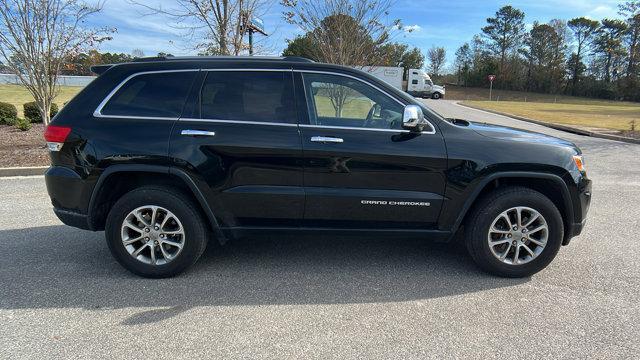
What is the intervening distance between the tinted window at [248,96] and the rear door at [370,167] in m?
0.18

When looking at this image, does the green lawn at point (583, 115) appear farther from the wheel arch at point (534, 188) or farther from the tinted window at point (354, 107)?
the tinted window at point (354, 107)

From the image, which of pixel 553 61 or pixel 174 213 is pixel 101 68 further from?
pixel 553 61

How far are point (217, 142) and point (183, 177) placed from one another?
1.34 feet

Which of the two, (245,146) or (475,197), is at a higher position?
(245,146)

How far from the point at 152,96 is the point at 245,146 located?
38.0 inches

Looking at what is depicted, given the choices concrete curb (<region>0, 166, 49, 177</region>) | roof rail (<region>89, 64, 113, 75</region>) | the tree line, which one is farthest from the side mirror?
the tree line

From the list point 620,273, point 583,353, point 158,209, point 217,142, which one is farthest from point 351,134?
point 620,273

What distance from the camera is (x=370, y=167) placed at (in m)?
3.55

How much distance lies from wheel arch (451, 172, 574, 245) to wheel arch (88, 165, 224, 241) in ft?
7.06

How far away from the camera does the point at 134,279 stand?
3727 millimetres

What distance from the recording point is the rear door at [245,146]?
3541mm

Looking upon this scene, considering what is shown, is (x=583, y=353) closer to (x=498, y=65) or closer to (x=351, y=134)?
(x=351, y=134)

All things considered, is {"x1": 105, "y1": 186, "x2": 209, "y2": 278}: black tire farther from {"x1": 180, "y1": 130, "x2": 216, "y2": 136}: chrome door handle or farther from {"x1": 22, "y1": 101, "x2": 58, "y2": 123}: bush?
{"x1": 22, "y1": 101, "x2": 58, "y2": 123}: bush

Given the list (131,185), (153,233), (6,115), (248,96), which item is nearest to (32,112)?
(6,115)
